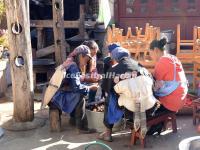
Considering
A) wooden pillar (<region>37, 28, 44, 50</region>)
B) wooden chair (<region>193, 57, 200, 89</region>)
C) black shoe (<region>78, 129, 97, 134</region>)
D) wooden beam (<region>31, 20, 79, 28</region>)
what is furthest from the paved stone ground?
wooden pillar (<region>37, 28, 44, 50</region>)

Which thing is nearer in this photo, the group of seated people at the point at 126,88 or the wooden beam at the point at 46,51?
the group of seated people at the point at 126,88

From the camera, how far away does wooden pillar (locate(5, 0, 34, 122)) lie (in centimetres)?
604

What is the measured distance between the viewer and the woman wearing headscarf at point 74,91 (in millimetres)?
5812

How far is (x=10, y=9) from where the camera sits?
19.8ft

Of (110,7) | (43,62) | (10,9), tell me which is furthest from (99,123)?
(110,7)

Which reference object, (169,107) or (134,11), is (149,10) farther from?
(169,107)

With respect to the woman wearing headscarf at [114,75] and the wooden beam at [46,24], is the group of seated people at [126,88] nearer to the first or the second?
the woman wearing headscarf at [114,75]

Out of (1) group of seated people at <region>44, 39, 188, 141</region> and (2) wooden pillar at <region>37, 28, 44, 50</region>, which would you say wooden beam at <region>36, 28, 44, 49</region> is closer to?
(2) wooden pillar at <region>37, 28, 44, 50</region>

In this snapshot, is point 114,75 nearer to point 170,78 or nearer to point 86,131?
point 170,78

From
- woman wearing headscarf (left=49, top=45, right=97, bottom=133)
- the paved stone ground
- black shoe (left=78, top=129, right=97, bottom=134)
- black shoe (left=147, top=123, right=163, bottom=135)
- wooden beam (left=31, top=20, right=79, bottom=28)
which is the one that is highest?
wooden beam (left=31, top=20, right=79, bottom=28)

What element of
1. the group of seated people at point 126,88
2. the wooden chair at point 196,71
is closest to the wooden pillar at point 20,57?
the group of seated people at point 126,88

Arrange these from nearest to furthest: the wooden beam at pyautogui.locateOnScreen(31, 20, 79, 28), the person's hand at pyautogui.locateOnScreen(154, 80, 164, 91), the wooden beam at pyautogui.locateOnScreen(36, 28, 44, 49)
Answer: the person's hand at pyautogui.locateOnScreen(154, 80, 164, 91)
the wooden beam at pyautogui.locateOnScreen(31, 20, 79, 28)
the wooden beam at pyautogui.locateOnScreen(36, 28, 44, 49)

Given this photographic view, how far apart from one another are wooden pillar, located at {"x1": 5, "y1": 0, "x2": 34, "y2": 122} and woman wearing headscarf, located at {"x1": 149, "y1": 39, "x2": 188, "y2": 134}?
199 centimetres

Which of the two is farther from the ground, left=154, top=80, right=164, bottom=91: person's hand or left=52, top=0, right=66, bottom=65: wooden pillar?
left=52, top=0, right=66, bottom=65: wooden pillar
